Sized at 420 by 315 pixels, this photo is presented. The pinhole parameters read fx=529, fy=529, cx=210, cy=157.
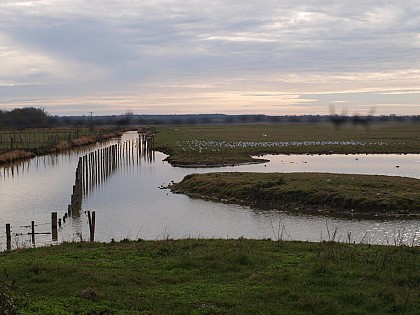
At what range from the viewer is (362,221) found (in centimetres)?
2686

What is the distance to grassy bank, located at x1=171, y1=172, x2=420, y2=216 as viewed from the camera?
96.7 feet

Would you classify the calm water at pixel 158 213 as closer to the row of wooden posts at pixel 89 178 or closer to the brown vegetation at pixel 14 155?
the row of wooden posts at pixel 89 178

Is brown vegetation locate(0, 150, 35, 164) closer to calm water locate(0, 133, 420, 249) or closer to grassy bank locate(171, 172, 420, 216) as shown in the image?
calm water locate(0, 133, 420, 249)

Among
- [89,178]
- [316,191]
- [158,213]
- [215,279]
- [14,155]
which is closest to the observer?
[215,279]

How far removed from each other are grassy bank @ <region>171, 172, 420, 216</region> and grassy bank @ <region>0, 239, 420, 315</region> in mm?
15119

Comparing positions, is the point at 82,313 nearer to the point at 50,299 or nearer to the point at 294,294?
the point at 50,299

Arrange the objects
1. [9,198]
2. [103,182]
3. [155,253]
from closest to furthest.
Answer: [155,253]
[9,198]
[103,182]

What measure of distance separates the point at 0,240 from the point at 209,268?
40.3 ft

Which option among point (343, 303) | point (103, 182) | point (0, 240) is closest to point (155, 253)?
point (343, 303)

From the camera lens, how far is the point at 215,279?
38.7 ft

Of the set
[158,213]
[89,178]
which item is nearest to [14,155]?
[89,178]

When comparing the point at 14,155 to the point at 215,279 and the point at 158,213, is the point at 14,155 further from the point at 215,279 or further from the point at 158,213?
the point at 215,279

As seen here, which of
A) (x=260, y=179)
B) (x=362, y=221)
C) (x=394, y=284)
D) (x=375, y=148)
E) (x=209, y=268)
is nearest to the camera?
(x=394, y=284)

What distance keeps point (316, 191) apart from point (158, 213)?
9.87 m
